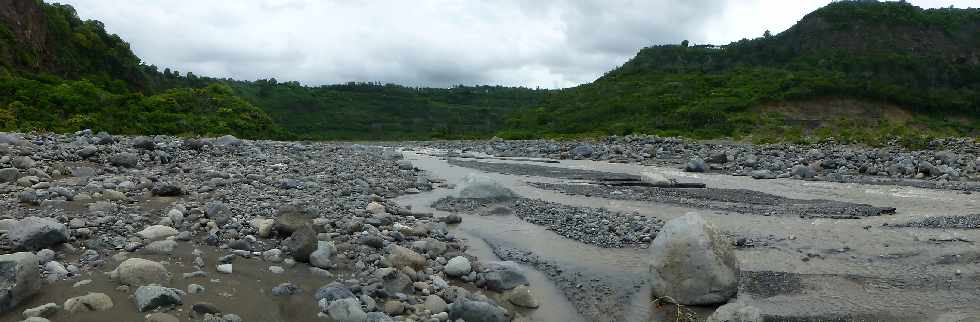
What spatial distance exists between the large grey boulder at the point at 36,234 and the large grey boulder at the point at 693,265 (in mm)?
7132

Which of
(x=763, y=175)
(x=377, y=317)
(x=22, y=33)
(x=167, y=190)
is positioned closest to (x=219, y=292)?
(x=377, y=317)

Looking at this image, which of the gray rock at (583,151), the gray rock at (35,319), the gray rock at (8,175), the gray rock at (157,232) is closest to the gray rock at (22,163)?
the gray rock at (8,175)

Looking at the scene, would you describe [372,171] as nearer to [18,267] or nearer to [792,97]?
[18,267]

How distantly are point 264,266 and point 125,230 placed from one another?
2.14 meters

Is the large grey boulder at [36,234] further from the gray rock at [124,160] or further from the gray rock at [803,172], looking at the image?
the gray rock at [803,172]

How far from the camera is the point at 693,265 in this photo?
7.32 meters

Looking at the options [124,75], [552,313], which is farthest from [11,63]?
[552,313]

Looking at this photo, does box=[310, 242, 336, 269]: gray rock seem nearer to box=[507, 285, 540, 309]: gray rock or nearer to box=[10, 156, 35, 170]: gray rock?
box=[507, 285, 540, 309]: gray rock

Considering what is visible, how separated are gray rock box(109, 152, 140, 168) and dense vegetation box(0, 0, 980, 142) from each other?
531 inches

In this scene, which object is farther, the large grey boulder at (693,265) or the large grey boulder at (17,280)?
the large grey boulder at (693,265)

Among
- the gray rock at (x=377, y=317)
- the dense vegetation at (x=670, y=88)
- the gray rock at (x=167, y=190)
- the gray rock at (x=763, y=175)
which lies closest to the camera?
the gray rock at (x=377, y=317)

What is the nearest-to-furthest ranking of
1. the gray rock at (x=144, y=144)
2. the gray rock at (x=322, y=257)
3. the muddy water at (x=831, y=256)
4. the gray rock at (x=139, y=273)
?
the gray rock at (x=139, y=273), the muddy water at (x=831, y=256), the gray rock at (x=322, y=257), the gray rock at (x=144, y=144)

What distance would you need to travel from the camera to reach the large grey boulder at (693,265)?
23.9 feet

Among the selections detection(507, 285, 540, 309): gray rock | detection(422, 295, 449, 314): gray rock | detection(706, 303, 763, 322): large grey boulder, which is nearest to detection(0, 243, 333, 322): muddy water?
detection(422, 295, 449, 314): gray rock
